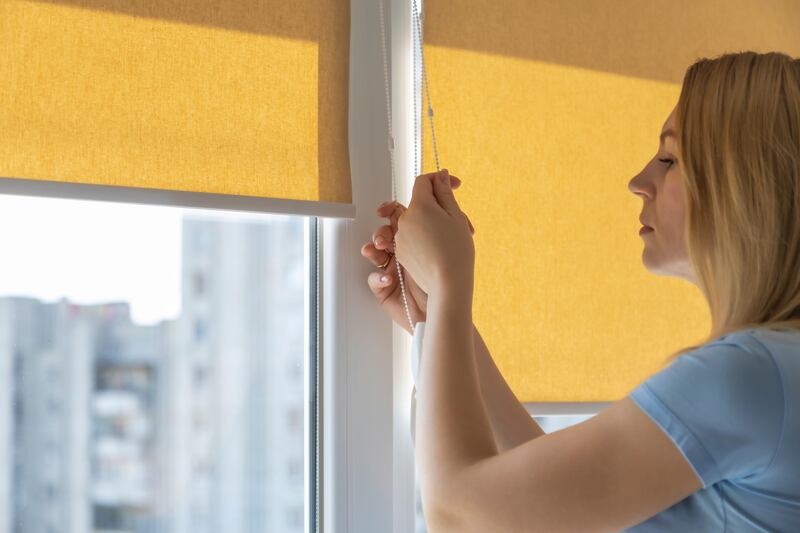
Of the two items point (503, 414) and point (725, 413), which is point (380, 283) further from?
point (725, 413)

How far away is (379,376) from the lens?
166 centimetres

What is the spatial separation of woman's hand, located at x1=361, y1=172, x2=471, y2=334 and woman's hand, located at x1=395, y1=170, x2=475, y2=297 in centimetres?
20

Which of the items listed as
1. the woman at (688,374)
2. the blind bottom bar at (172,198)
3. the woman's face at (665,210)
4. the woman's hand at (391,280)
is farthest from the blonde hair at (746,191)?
the blind bottom bar at (172,198)

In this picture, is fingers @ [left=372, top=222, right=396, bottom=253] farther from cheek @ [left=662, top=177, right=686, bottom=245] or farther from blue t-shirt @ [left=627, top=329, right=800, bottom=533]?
blue t-shirt @ [left=627, top=329, right=800, bottom=533]

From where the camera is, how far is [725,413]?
96 cm

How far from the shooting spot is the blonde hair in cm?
109

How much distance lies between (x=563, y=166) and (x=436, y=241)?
2.36 feet

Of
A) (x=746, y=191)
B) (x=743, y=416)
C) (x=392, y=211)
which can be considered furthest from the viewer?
Result: (x=392, y=211)

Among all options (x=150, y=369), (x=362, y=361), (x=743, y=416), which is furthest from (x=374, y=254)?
(x=743, y=416)

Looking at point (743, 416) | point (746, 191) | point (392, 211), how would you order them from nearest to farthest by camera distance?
1. point (743, 416)
2. point (746, 191)
3. point (392, 211)

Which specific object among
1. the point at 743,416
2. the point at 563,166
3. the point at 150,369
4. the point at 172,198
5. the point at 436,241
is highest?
the point at 563,166

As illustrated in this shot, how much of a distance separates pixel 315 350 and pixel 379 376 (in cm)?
12

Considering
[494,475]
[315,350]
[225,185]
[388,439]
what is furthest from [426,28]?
[494,475]

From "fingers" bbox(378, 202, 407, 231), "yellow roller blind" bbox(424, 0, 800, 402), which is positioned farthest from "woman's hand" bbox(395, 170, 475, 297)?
"yellow roller blind" bbox(424, 0, 800, 402)
